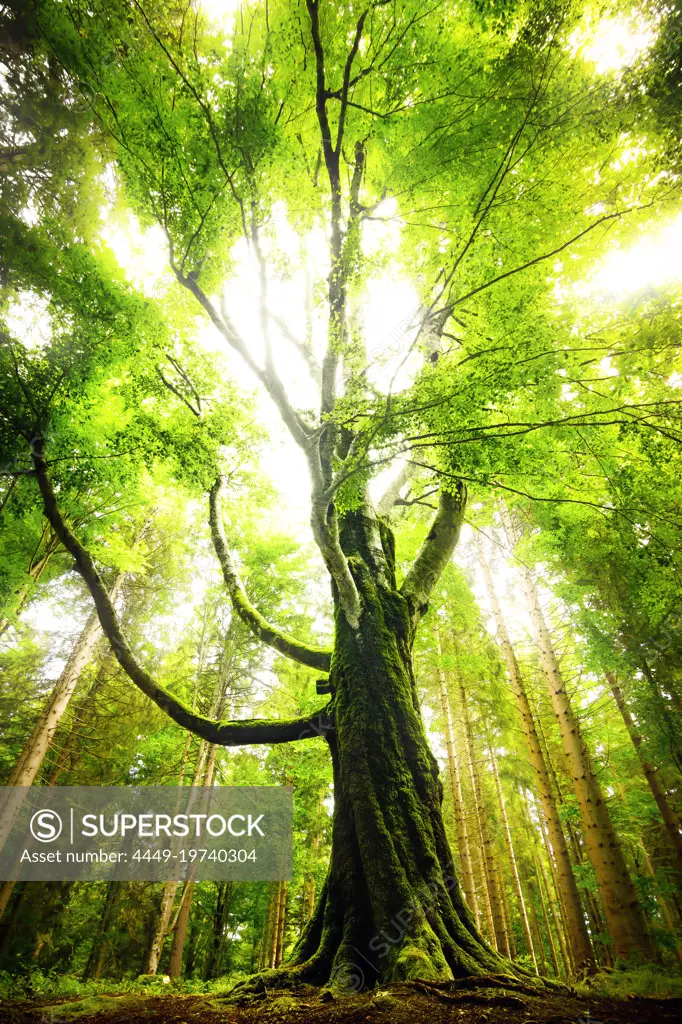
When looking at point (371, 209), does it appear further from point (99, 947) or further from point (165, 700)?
point (99, 947)

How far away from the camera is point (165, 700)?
4961 mm

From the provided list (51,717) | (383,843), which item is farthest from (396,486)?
(51,717)

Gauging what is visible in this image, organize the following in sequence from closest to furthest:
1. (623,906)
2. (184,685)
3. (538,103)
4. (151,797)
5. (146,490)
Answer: (538,103) → (623,906) → (146,490) → (184,685) → (151,797)

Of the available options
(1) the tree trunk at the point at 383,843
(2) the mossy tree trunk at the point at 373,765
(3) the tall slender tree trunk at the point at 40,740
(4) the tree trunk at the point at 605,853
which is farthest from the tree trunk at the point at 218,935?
(1) the tree trunk at the point at 383,843

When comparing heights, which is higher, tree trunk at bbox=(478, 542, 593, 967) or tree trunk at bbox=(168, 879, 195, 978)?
tree trunk at bbox=(478, 542, 593, 967)

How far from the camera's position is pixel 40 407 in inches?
196

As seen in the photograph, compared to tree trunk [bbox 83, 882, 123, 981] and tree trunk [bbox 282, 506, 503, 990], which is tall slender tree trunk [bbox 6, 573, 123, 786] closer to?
tree trunk [bbox 83, 882, 123, 981]

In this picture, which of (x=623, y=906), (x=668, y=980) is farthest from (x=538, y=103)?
(x=623, y=906)

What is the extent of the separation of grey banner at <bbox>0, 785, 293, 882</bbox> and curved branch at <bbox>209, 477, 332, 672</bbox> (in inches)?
287

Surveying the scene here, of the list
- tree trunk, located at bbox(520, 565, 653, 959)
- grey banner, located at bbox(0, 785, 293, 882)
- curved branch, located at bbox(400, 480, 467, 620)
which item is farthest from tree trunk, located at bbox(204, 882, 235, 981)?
curved branch, located at bbox(400, 480, 467, 620)

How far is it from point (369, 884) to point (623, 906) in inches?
231

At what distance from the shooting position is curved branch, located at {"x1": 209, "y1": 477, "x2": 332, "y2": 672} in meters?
5.23

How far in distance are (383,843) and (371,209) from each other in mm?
6333

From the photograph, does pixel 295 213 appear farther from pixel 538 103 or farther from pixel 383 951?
pixel 383 951
